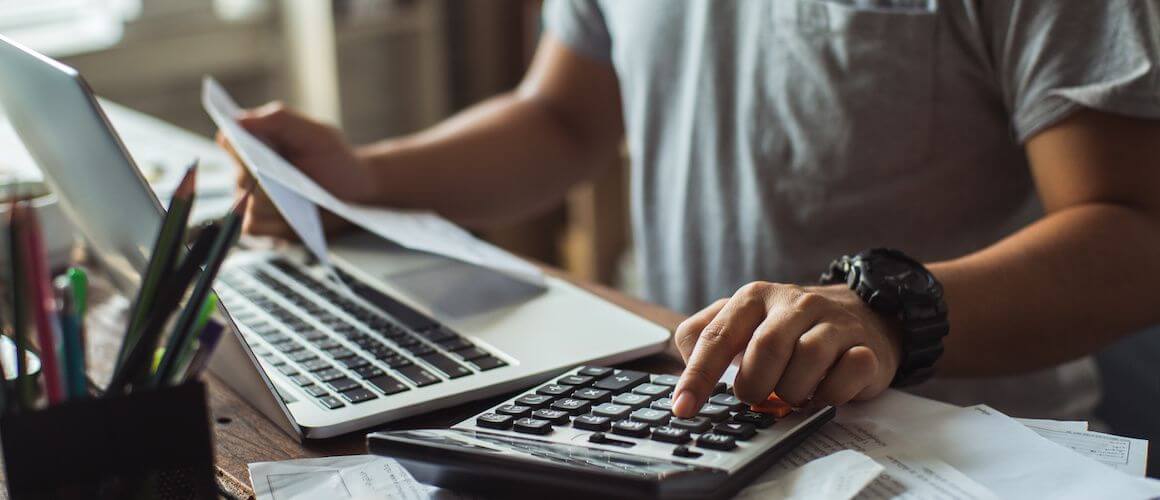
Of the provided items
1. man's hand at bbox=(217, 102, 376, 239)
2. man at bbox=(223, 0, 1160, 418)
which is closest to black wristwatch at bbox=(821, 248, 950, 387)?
man at bbox=(223, 0, 1160, 418)

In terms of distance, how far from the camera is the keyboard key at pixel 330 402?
0.62 meters

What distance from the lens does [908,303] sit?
25.6 inches

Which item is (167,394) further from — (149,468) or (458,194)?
(458,194)

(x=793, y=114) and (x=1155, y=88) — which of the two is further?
(x=793, y=114)

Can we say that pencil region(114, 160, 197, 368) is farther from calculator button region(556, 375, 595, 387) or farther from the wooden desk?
calculator button region(556, 375, 595, 387)

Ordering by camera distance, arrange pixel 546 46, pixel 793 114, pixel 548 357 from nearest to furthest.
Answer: pixel 548 357, pixel 793 114, pixel 546 46

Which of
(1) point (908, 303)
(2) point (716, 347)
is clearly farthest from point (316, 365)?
(1) point (908, 303)

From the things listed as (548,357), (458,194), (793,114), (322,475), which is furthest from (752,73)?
(322,475)

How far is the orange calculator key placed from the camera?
1.87ft

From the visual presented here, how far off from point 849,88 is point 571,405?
1.69 feet

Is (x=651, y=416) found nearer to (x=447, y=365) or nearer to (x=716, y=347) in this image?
(x=716, y=347)

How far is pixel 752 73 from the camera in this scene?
3.46 feet

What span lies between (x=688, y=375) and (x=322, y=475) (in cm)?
19

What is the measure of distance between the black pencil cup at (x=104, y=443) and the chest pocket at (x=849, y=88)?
0.67 meters
